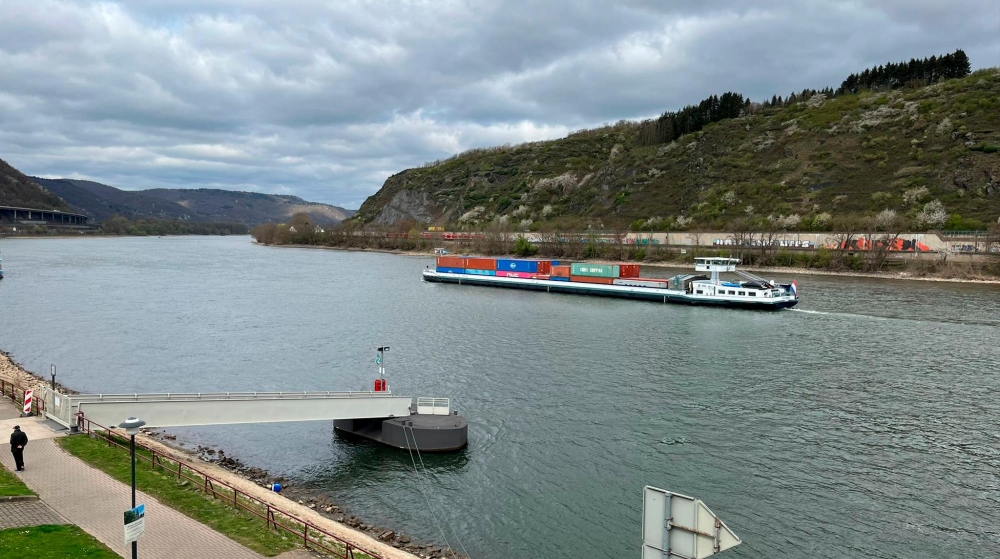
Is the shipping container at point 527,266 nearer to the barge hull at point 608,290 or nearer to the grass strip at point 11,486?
the barge hull at point 608,290

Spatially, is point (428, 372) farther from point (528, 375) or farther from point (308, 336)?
point (308, 336)

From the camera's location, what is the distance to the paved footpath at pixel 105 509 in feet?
52.5

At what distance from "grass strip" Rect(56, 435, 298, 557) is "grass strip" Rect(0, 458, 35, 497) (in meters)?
2.23

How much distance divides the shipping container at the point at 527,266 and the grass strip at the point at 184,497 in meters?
85.3

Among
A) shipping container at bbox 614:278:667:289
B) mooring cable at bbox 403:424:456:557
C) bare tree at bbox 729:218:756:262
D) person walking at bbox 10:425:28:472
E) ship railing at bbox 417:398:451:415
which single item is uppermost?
bare tree at bbox 729:218:756:262

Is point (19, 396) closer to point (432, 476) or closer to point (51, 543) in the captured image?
point (51, 543)

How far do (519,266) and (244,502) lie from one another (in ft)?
295

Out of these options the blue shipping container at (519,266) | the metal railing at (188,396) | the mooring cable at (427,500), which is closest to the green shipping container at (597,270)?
the blue shipping container at (519,266)

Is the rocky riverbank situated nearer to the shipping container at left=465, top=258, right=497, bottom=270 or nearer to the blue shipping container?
the blue shipping container

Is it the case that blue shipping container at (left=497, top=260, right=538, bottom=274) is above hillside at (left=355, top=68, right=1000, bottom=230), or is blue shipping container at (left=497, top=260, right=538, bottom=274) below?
below

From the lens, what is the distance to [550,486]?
24.9 m

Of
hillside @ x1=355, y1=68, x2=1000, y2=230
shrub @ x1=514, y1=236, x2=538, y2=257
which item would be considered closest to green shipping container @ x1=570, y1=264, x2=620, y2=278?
hillside @ x1=355, y1=68, x2=1000, y2=230

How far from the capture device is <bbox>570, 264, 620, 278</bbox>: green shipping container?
97500 millimetres

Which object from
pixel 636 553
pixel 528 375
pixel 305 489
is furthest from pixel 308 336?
pixel 636 553
